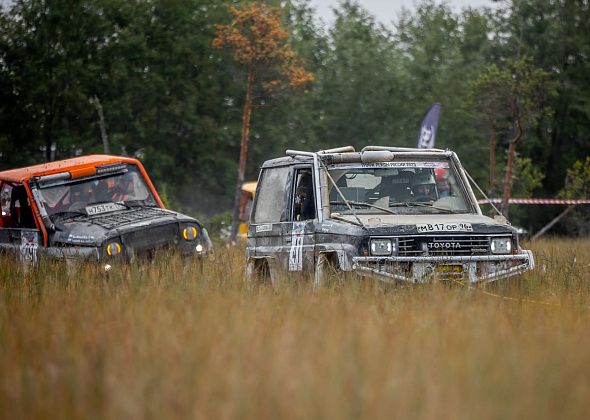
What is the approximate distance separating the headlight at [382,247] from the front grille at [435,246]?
0.24 feet

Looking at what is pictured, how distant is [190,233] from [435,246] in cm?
509

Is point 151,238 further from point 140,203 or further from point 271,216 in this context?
point 271,216

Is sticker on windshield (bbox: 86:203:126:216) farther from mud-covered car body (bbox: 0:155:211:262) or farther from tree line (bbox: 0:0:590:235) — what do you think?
tree line (bbox: 0:0:590:235)

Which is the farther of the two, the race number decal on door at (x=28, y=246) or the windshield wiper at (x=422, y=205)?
the race number decal on door at (x=28, y=246)

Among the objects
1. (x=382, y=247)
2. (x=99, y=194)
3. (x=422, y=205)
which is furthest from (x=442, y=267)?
(x=99, y=194)

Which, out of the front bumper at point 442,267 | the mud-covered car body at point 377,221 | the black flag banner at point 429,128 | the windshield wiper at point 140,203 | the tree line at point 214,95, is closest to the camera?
the front bumper at point 442,267

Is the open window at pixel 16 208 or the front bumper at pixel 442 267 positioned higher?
the open window at pixel 16 208

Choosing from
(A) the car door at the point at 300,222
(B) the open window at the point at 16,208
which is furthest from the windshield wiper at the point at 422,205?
(B) the open window at the point at 16,208

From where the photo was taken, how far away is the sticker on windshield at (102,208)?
15695 millimetres

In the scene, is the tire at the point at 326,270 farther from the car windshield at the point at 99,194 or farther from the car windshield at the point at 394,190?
the car windshield at the point at 99,194

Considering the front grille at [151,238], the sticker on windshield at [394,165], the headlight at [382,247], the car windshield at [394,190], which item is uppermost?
the sticker on windshield at [394,165]

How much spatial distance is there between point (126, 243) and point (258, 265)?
228 cm

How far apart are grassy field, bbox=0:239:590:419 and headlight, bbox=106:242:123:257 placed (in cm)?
390

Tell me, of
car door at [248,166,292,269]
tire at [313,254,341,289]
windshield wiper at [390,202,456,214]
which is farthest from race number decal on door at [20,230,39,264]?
windshield wiper at [390,202,456,214]
